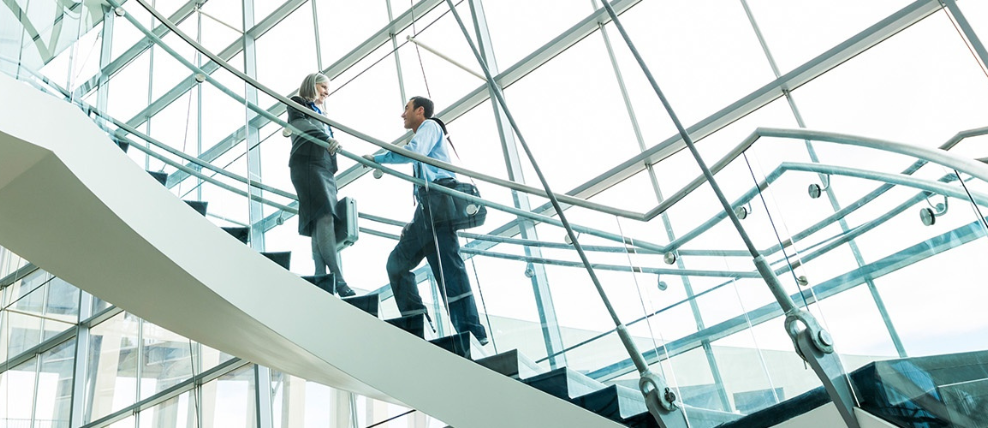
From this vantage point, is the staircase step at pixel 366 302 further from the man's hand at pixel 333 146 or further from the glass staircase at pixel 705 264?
the man's hand at pixel 333 146

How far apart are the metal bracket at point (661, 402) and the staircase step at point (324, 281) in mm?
1481

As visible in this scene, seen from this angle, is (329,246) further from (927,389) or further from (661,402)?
(927,389)

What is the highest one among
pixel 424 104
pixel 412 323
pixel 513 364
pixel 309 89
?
pixel 309 89

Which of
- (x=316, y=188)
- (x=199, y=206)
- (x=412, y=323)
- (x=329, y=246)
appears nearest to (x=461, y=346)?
(x=412, y=323)

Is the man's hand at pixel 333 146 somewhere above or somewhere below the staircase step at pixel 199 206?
above

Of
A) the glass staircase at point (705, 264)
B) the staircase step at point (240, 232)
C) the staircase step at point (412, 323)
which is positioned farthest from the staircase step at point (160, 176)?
the staircase step at point (412, 323)

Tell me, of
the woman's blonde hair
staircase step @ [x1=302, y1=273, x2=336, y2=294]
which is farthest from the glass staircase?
the woman's blonde hair

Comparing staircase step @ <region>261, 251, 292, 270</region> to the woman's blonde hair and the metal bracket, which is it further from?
the metal bracket

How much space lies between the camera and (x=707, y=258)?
3297mm

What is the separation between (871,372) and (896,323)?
179mm

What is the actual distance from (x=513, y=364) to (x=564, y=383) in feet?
0.78

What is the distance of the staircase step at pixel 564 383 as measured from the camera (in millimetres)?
3471

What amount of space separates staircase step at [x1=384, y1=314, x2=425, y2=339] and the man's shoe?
0.26 m

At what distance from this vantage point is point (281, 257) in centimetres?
389
